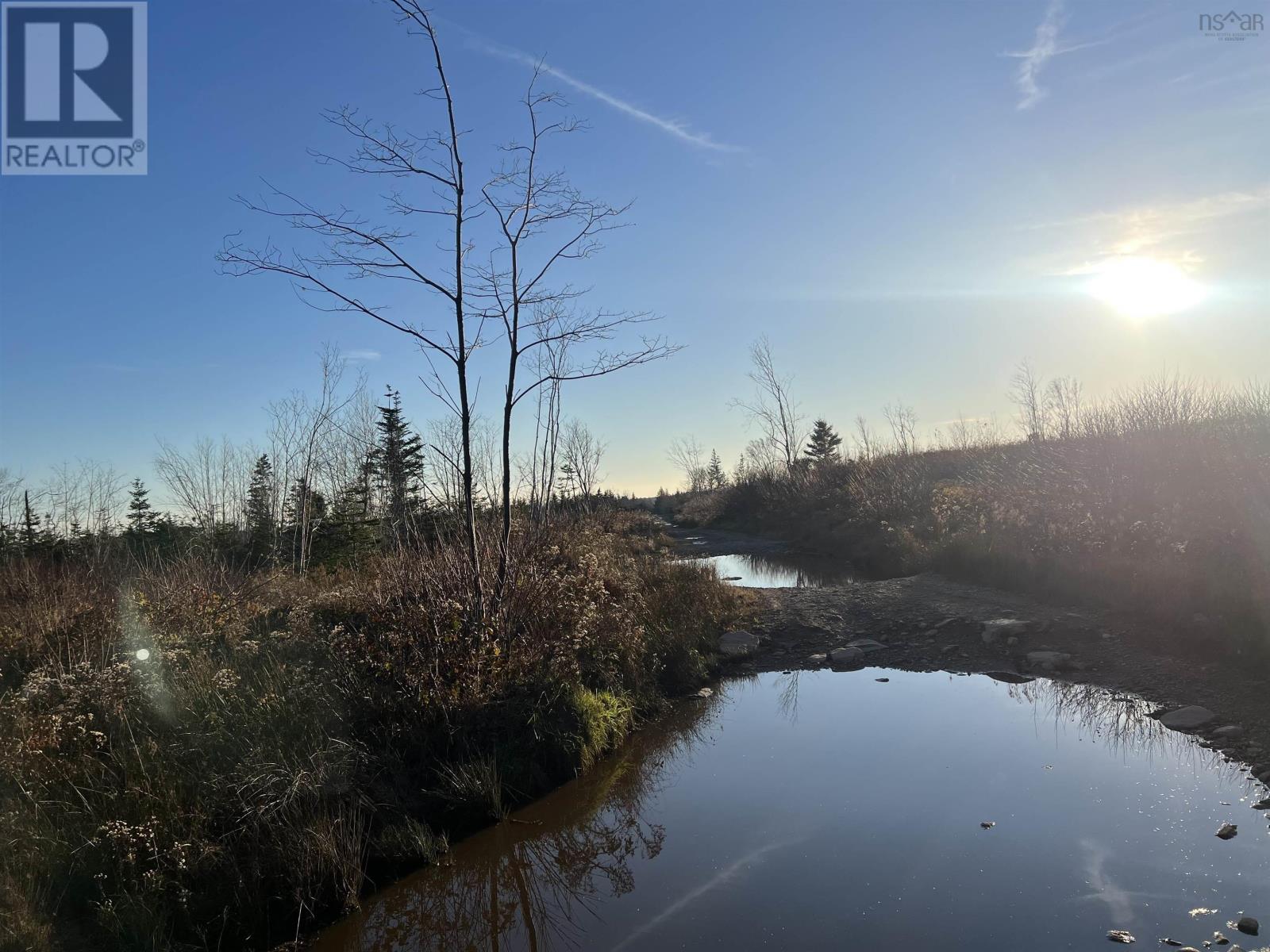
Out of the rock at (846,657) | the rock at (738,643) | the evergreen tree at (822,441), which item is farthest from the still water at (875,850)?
the evergreen tree at (822,441)

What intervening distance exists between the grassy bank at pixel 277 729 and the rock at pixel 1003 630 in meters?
3.69

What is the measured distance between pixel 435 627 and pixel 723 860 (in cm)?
285

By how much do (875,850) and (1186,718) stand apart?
3.41 m

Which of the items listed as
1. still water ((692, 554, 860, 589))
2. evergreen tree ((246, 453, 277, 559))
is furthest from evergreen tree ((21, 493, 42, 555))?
still water ((692, 554, 860, 589))

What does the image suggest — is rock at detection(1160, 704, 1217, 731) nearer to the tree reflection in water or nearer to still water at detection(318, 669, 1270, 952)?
still water at detection(318, 669, 1270, 952)

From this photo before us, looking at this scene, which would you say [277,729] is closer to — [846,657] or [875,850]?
[875,850]

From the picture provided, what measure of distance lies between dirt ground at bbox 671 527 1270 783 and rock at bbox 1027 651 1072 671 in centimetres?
1

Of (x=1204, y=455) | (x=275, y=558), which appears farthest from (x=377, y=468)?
(x=1204, y=455)

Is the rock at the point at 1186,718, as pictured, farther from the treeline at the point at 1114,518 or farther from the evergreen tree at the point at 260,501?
the evergreen tree at the point at 260,501

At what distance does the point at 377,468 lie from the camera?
1515 centimetres

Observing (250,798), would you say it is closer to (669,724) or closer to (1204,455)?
(669,724)

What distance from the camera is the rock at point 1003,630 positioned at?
8781mm

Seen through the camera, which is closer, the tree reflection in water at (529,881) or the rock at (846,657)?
the tree reflection in water at (529,881)

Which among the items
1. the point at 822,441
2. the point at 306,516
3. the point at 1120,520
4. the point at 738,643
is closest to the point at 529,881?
the point at 738,643
